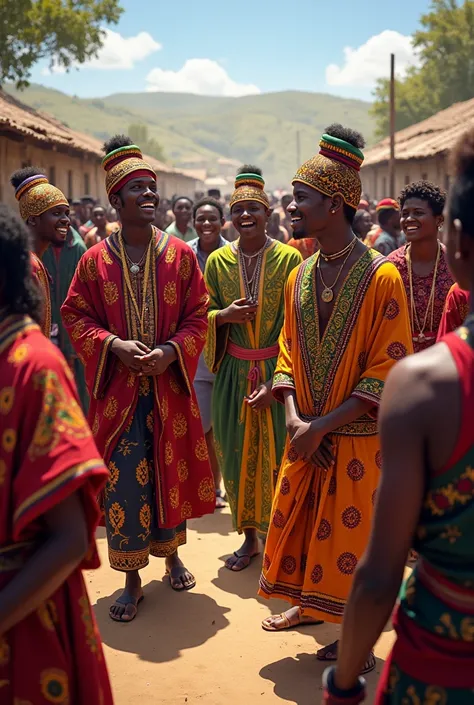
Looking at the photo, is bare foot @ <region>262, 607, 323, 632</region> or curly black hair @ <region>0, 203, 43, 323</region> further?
bare foot @ <region>262, 607, 323, 632</region>

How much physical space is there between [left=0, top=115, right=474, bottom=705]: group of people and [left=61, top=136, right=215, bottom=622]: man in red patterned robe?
13mm

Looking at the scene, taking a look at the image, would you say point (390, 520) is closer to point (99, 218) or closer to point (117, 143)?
point (117, 143)

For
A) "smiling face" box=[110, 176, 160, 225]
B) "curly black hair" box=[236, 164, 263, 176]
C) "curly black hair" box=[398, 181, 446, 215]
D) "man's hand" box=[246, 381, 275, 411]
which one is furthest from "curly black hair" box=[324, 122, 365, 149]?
"curly black hair" box=[236, 164, 263, 176]

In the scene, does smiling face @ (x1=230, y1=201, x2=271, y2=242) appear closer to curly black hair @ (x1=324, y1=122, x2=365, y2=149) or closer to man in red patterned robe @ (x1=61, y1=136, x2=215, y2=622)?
man in red patterned robe @ (x1=61, y1=136, x2=215, y2=622)

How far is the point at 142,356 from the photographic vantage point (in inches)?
193

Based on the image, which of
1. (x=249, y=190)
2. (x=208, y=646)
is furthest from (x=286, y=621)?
(x=249, y=190)

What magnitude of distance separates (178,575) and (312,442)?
6.24 ft

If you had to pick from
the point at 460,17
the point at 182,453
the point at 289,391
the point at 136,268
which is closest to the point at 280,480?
the point at 289,391

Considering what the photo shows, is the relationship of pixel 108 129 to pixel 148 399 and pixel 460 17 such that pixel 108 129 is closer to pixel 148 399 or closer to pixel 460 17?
pixel 460 17

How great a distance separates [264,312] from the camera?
5.80 m

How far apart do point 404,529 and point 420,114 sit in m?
58.9

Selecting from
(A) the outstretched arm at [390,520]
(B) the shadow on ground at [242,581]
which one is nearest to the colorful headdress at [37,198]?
(B) the shadow on ground at [242,581]

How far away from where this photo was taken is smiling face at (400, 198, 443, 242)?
19.4ft

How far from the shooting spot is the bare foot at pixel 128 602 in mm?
5055
